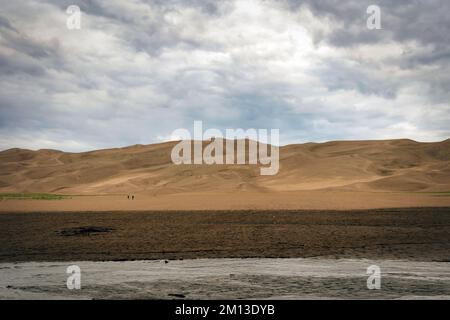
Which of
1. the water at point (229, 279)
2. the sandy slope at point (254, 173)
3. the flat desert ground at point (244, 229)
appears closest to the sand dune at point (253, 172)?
the sandy slope at point (254, 173)

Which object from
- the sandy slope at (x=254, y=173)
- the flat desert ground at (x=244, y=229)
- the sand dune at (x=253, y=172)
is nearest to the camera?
the flat desert ground at (x=244, y=229)

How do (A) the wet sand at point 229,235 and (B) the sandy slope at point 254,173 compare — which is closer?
(A) the wet sand at point 229,235

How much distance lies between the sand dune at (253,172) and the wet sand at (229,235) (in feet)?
104

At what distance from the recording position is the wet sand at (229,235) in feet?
56.5

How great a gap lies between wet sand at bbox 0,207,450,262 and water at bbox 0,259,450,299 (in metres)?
1.38

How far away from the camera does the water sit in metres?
11.0

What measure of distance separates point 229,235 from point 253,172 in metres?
65.7

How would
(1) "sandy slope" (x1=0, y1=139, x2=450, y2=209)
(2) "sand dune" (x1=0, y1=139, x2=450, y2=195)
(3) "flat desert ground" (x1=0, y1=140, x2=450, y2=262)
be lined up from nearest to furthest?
1. (3) "flat desert ground" (x1=0, y1=140, x2=450, y2=262)
2. (1) "sandy slope" (x1=0, y1=139, x2=450, y2=209)
3. (2) "sand dune" (x1=0, y1=139, x2=450, y2=195)

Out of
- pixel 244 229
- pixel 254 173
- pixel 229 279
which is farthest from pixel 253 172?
pixel 229 279

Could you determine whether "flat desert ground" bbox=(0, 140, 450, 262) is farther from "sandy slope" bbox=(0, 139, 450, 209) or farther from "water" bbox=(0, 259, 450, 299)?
"sandy slope" bbox=(0, 139, 450, 209)

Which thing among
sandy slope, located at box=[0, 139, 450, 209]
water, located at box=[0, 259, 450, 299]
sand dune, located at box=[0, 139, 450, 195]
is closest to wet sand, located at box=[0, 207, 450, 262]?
water, located at box=[0, 259, 450, 299]

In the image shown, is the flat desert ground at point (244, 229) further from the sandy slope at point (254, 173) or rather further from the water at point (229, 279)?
the sandy slope at point (254, 173)
